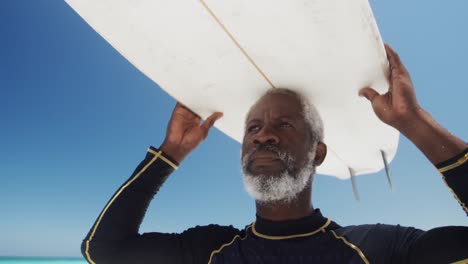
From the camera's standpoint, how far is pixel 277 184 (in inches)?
81.0

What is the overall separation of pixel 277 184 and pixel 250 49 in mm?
775

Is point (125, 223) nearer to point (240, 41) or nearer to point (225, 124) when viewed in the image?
point (225, 124)

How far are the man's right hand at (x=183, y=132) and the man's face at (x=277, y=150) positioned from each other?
34cm

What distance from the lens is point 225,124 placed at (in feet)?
8.81

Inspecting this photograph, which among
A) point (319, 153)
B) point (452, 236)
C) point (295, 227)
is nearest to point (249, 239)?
point (295, 227)

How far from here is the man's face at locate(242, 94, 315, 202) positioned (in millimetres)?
2064

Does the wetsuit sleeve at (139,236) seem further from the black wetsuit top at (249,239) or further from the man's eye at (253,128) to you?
the man's eye at (253,128)

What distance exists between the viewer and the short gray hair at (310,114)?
7.45 feet

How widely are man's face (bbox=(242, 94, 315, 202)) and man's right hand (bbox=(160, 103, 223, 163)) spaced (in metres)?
0.34

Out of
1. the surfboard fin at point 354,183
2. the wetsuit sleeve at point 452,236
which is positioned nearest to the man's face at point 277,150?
the wetsuit sleeve at point 452,236

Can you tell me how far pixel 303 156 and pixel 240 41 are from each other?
83cm

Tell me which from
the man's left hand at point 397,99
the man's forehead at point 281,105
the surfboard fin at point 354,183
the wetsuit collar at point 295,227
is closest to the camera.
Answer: the man's left hand at point 397,99

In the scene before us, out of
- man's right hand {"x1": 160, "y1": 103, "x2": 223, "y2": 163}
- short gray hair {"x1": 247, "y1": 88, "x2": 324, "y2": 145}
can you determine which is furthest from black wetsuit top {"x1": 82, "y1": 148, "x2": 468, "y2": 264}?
short gray hair {"x1": 247, "y1": 88, "x2": 324, "y2": 145}

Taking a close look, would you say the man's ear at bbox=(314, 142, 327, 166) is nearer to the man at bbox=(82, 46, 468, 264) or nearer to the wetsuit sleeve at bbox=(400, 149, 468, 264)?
the man at bbox=(82, 46, 468, 264)
